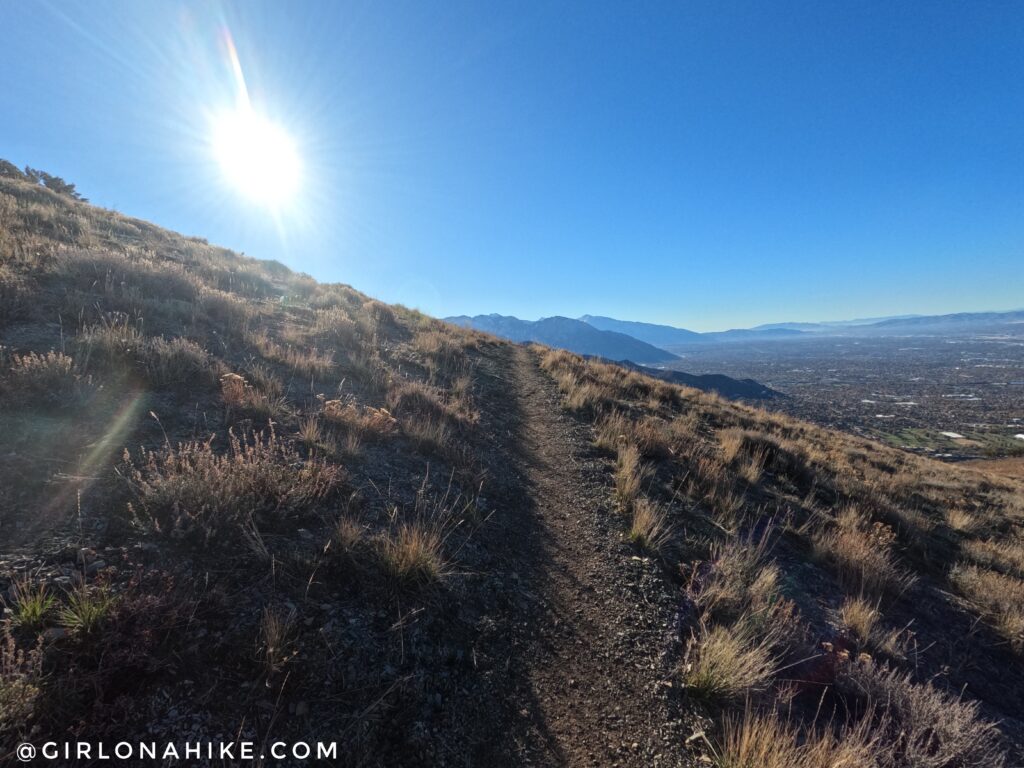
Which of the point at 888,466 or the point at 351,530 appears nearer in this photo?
the point at 351,530

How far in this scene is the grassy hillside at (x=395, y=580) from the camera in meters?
2.50

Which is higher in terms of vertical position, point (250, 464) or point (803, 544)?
point (250, 464)

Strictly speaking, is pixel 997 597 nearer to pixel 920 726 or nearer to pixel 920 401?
pixel 920 726

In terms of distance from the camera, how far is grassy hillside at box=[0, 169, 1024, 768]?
2500 millimetres

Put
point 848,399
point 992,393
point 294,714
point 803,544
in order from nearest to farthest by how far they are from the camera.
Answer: point 294,714, point 803,544, point 848,399, point 992,393

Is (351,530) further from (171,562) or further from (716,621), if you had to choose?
(716,621)

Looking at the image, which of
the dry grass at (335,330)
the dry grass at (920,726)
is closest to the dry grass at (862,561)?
the dry grass at (920,726)

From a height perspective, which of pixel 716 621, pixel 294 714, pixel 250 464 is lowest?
pixel 716 621

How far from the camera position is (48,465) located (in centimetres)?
369

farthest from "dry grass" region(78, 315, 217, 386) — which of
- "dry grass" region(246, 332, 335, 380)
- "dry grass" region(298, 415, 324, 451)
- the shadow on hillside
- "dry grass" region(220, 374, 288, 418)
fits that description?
the shadow on hillside

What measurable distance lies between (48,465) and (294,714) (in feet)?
11.3

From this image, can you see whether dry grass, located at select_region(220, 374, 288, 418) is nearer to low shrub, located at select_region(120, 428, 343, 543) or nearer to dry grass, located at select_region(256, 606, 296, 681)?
low shrub, located at select_region(120, 428, 343, 543)

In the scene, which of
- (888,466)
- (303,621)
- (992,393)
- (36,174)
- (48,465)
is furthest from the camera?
(992,393)

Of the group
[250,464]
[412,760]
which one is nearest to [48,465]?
[250,464]
